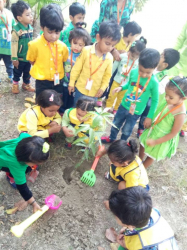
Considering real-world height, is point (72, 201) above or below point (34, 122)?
below

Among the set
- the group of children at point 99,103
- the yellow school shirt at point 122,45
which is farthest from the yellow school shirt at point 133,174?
the yellow school shirt at point 122,45

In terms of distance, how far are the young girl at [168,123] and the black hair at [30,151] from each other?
124cm

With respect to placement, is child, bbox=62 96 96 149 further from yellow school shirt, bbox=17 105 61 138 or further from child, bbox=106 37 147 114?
child, bbox=106 37 147 114

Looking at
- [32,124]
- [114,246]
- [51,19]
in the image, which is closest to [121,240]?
[114,246]

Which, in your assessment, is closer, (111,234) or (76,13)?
(111,234)

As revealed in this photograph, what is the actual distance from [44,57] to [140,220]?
2187mm

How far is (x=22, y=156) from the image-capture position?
1.61 meters

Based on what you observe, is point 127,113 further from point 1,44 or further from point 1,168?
point 1,44

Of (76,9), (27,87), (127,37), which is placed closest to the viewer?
(76,9)

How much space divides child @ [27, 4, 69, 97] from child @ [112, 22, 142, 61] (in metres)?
0.84

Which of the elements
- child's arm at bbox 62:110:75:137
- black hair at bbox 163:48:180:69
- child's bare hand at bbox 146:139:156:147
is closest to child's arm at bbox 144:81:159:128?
child's bare hand at bbox 146:139:156:147

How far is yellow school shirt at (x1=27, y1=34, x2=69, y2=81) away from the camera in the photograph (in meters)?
2.46

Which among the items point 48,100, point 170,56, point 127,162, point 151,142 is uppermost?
point 170,56

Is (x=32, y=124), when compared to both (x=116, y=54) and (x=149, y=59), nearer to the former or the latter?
(x=149, y=59)
